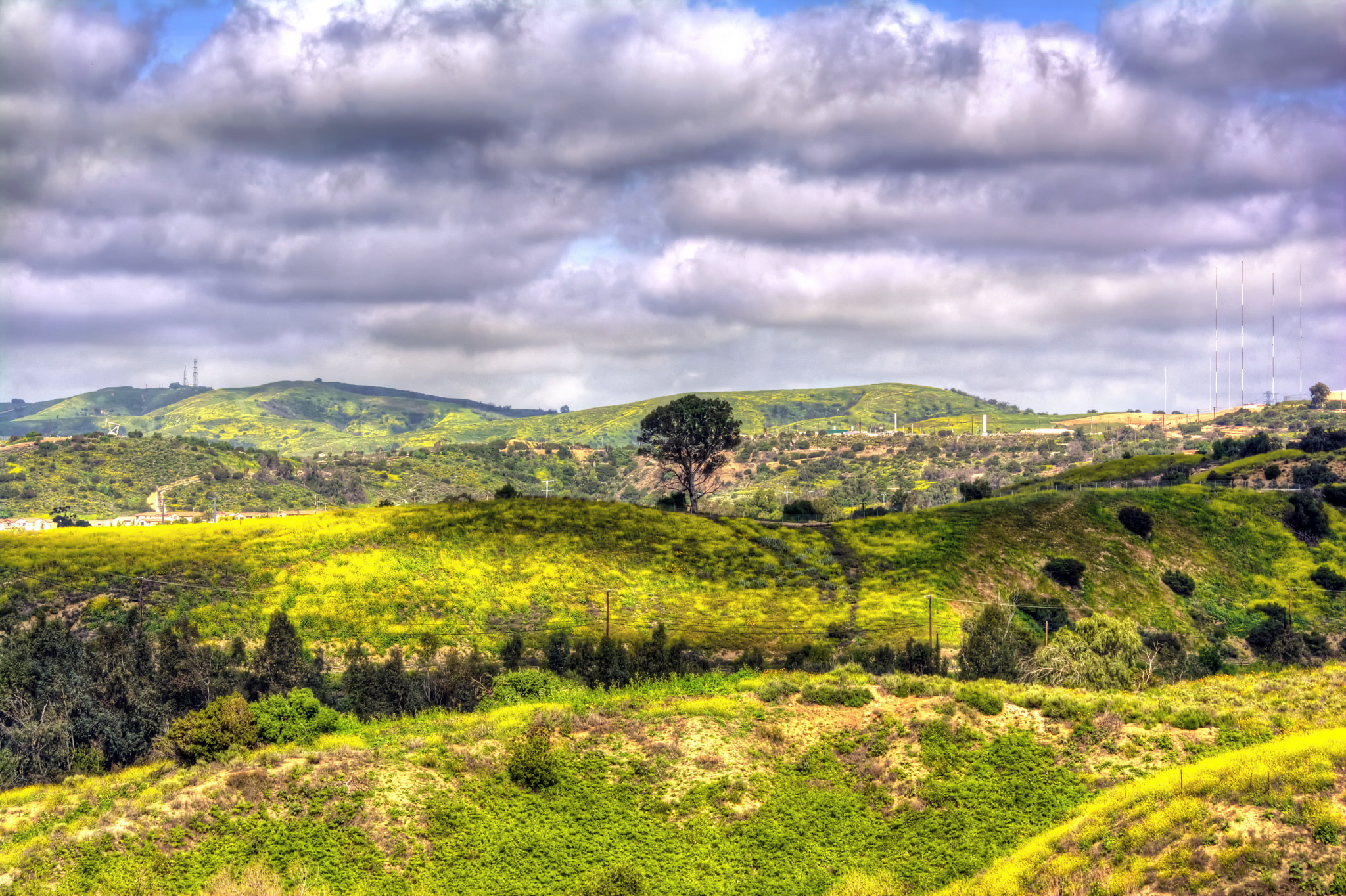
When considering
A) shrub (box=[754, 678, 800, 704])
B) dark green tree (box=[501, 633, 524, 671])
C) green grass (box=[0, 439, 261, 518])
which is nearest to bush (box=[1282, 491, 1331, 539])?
shrub (box=[754, 678, 800, 704])

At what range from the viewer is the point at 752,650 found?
57.6m

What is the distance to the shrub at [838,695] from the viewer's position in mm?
38969

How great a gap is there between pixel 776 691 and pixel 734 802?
Result: 8.61m

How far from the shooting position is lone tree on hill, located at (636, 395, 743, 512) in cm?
11556

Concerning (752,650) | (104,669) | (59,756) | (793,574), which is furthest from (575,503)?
(59,756)

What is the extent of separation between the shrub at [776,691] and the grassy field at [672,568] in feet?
62.5

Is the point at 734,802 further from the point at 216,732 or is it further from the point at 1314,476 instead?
the point at 1314,476

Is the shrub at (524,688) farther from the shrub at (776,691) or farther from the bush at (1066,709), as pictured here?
the bush at (1066,709)

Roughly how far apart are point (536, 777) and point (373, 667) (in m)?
20.1

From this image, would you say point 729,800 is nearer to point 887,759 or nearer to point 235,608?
point 887,759

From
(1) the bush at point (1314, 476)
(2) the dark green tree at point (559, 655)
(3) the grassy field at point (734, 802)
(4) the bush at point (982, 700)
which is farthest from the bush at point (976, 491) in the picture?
(4) the bush at point (982, 700)

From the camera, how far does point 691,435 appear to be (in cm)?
11631

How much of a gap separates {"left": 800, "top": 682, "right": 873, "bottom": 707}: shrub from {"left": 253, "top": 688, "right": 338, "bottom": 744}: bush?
73.2ft

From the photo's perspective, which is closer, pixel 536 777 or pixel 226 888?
pixel 226 888
